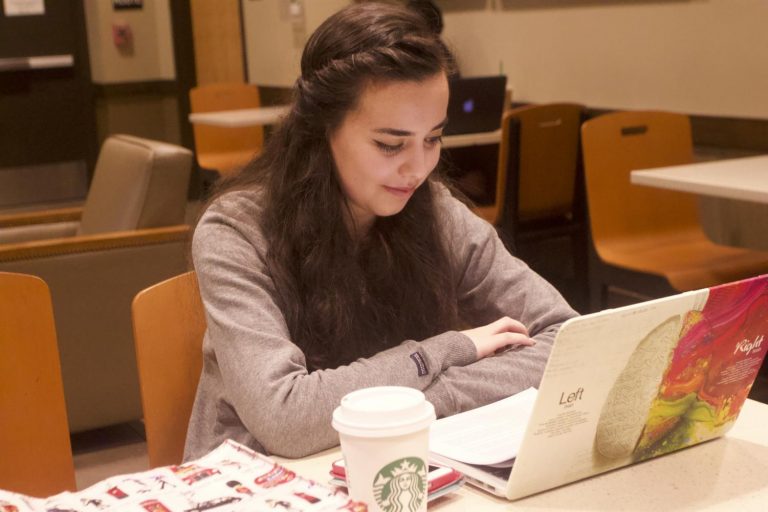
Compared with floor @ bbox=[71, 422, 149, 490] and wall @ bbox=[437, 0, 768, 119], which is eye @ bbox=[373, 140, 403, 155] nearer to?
floor @ bbox=[71, 422, 149, 490]

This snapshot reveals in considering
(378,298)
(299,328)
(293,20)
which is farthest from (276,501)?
(293,20)

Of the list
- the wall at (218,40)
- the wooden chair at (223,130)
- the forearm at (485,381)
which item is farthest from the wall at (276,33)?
the forearm at (485,381)

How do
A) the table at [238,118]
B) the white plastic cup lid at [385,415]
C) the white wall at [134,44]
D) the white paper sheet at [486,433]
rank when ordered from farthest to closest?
the white wall at [134,44] → the table at [238,118] → the white paper sheet at [486,433] → the white plastic cup lid at [385,415]

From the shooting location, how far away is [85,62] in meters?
7.72

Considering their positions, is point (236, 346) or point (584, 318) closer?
point (584, 318)

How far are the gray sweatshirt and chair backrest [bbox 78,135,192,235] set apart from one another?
1.97 metres

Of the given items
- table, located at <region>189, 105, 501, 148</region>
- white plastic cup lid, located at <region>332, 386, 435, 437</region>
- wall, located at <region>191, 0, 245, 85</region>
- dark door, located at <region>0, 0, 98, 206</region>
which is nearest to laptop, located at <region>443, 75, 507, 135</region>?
table, located at <region>189, 105, 501, 148</region>

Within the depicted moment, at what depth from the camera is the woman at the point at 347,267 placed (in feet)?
4.81

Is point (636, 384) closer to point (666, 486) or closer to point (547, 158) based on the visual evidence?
point (666, 486)

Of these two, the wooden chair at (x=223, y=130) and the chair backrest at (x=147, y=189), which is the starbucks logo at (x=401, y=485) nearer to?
the chair backrest at (x=147, y=189)

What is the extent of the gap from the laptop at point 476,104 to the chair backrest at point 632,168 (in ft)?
3.22

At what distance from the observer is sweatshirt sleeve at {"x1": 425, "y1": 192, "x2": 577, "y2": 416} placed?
1575mm

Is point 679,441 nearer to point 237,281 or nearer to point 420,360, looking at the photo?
point 420,360

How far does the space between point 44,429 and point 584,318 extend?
105 centimetres
